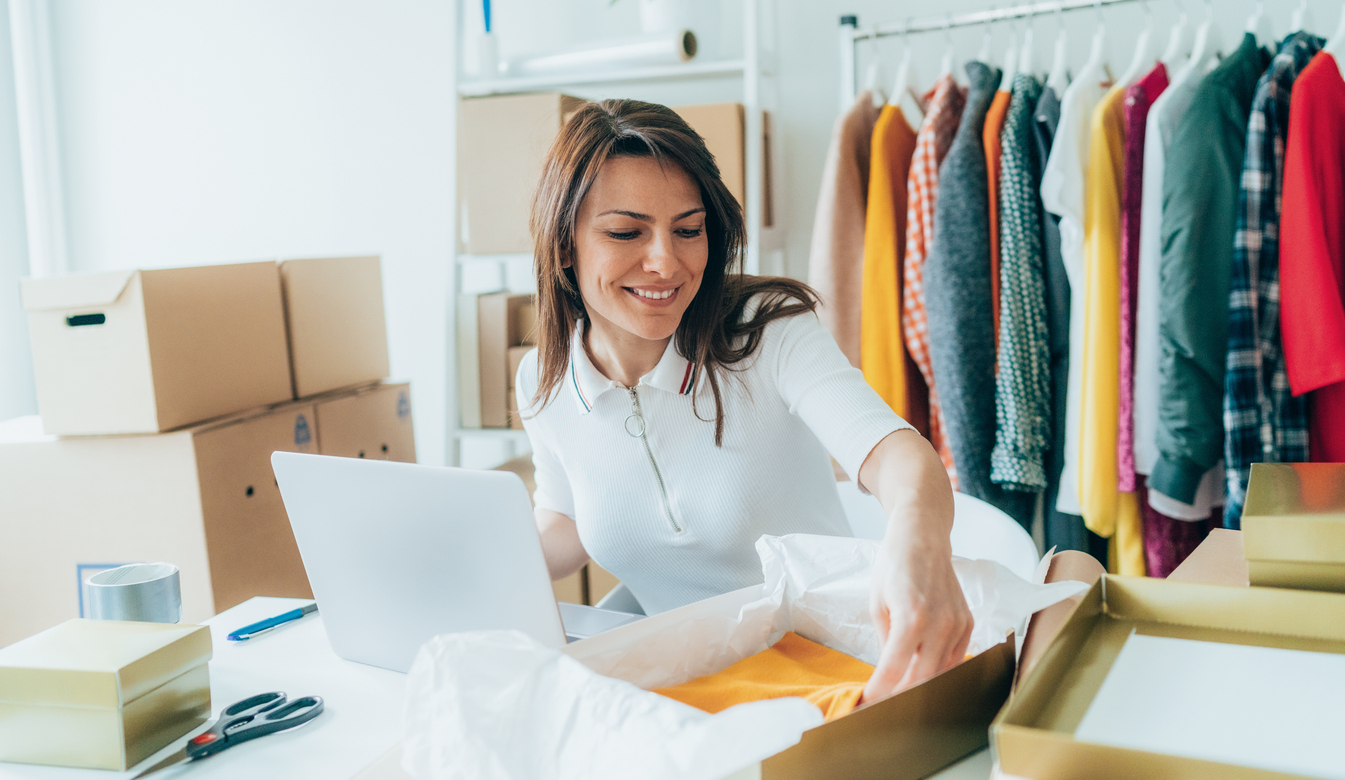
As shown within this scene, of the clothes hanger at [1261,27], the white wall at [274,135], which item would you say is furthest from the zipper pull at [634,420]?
the white wall at [274,135]

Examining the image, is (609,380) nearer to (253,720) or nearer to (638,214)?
(638,214)

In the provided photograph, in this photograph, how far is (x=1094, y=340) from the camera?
A: 60.6 inches

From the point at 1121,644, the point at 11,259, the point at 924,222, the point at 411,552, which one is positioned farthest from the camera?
the point at 11,259

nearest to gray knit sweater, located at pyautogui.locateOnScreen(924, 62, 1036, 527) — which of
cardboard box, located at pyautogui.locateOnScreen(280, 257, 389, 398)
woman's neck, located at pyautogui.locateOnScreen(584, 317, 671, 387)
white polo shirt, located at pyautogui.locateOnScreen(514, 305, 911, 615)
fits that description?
white polo shirt, located at pyautogui.locateOnScreen(514, 305, 911, 615)

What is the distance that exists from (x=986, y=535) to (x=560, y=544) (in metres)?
0.54

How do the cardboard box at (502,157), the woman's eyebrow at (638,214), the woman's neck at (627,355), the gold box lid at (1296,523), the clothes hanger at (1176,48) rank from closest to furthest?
the gold box lid at (1296,523), the woman's eyebrow at (638,214), the woman's neck at (627,355), the clothes hanger at (1176,48), the cardboard box at (502,157)

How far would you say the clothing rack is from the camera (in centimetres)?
170

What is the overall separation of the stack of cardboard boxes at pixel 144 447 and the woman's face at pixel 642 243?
0.77 meters

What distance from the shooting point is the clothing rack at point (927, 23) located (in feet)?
5.58

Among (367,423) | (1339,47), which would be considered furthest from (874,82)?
(367,423)

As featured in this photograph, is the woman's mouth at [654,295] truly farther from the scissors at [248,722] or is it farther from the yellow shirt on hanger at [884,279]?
the yellow shirt on hanger at [884,279]

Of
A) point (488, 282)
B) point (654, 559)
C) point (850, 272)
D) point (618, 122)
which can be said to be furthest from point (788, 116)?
point (654, 559)

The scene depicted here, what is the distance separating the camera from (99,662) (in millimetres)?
684

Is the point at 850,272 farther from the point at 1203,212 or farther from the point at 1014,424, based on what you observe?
the point at 1203,212
